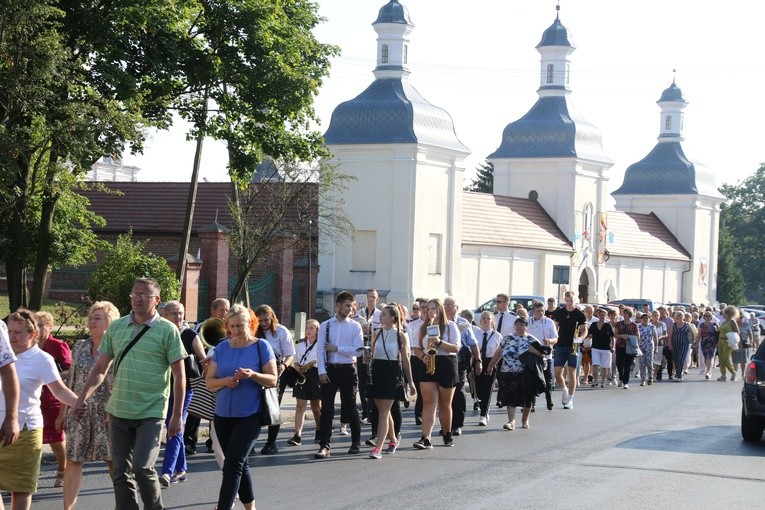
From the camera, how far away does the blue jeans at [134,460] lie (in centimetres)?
912

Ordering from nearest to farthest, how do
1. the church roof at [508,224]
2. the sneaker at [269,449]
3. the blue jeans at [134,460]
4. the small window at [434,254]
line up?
1. the blue jeans at [134,460]
2. the sneaker at [269,449]
3. the small window at [434,254]
4. the church roof at [508,224]

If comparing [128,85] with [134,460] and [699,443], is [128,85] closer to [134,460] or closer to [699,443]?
[699,443]

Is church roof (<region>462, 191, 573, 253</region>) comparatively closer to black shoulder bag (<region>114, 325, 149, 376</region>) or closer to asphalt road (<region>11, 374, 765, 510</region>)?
asphalt road (<region>11, 374, 765, 510</region>)

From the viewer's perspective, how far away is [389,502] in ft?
36.5

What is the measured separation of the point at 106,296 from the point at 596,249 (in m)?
40.6

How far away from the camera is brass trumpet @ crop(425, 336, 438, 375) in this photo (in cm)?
1526

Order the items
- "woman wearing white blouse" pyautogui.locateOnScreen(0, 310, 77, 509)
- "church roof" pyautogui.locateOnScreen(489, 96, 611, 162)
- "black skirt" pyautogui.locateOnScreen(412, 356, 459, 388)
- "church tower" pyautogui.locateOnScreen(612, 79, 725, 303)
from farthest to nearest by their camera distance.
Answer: "church tower" pyautogui.locateOnScreen(612, 79, 725, 303), "church roof" pyautogui.locateOnScreen(489, 96, 611, 162), "black skirt" pyautogui.locateOnScreen(412, 356, 459, 388), "woman wearing white blouse" pyautogui.locateOnScreen(0, 310, 77, 509)

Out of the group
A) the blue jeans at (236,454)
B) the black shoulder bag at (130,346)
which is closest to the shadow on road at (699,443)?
the blue jeans at (236,454)

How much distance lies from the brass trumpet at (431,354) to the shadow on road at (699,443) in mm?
2536

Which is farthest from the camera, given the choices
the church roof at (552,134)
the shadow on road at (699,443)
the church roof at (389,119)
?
the church roof at (552,134)

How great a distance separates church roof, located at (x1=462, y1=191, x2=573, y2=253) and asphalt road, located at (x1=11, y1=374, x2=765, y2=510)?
37019 mm

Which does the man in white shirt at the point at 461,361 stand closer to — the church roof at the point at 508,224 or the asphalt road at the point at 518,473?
the asphalt road at the point at 518,473

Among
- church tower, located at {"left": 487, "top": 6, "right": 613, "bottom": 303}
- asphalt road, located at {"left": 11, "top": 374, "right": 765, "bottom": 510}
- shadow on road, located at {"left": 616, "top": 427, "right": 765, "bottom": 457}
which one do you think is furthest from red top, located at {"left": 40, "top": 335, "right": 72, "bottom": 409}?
church tower, located at {"left": 487, "top": 6, "right": 613, "bottom": 303}

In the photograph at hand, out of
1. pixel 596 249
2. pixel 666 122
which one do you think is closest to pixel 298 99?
pixel 596 249
